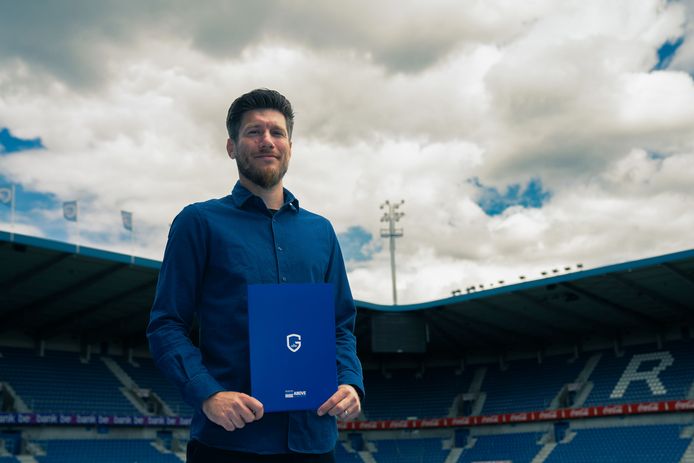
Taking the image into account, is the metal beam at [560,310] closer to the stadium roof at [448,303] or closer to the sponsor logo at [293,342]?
the stadium roof at [448,303]

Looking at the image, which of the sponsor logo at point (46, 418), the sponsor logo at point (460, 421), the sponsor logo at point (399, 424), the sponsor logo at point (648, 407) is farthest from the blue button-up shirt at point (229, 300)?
the sponsor logo at point (399, 424)

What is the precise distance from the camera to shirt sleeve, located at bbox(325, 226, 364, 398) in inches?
127

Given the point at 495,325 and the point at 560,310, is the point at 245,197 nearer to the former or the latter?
the point at 560,310

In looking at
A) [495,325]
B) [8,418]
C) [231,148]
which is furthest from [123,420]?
[231,148]

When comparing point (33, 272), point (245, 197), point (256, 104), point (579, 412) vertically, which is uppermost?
point (33, 272)

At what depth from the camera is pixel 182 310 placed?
3.09 metres

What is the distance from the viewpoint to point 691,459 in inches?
1326

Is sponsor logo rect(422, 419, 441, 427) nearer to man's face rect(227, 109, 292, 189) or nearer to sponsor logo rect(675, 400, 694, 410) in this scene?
sponsor logo rect(675, 400, 694, 410)

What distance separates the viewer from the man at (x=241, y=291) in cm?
294

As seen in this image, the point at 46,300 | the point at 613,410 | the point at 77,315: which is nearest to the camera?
the point at 46,300

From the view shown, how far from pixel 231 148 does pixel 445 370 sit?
48803 mm

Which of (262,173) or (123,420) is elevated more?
(262,173)

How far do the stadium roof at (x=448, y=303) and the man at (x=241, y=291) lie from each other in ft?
89.6

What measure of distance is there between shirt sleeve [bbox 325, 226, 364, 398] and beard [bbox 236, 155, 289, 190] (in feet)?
1.49
